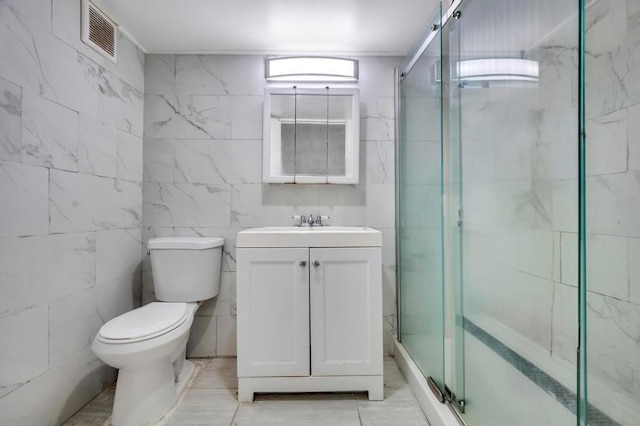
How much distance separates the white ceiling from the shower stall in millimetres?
534

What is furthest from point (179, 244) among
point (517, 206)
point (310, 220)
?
point (517, 206)

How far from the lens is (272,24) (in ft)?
6.29

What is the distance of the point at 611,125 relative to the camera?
1033 mm

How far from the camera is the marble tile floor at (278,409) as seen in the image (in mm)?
Answer: 1575

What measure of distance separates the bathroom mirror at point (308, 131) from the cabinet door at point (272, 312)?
65 centimetres

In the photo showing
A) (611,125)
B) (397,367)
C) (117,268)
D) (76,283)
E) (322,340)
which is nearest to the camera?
(611,125)

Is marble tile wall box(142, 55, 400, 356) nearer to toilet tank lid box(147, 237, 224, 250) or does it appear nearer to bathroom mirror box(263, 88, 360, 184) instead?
bathroom mirror box(263, 88, 360, 184)

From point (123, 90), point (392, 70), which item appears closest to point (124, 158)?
point (123, 90)

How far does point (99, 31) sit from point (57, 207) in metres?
0.97

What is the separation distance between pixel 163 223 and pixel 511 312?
2026 millimetres

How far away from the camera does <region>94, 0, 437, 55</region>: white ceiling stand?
69.0 inches

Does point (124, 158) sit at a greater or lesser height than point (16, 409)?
greater

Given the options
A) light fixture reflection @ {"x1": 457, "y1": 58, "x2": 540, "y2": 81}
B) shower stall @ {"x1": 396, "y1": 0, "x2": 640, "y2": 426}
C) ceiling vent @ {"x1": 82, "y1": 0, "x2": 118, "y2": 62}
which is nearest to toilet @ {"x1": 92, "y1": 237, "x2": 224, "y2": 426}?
ceiling vent @ {"x1": 82, "y1": 0, "x2": 118, "y2": 62}

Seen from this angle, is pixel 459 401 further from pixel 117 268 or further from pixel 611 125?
pixel 117 268
